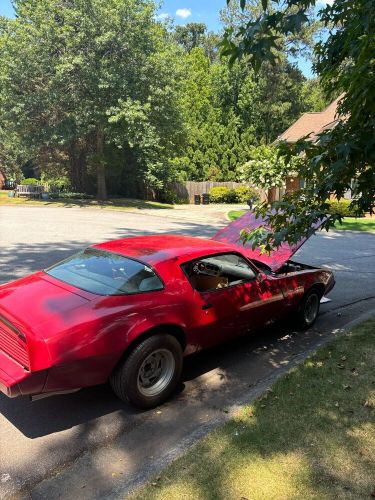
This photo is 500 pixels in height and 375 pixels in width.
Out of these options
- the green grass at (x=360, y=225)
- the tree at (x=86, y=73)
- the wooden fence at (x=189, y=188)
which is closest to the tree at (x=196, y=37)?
the wooden fence at (x=189, y=188)

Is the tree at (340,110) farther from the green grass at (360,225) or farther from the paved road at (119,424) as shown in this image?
the green grass at (360,225)

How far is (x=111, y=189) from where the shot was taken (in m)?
37.5

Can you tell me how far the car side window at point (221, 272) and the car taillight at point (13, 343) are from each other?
1946mm

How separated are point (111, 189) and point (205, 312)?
34.1 metres

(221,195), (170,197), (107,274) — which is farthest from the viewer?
(221,195)

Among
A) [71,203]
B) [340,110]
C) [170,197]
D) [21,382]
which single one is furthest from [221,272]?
[170,197]

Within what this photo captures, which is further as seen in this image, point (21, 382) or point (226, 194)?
point (226, 194)

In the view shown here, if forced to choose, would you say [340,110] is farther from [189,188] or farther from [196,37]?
[196,37]

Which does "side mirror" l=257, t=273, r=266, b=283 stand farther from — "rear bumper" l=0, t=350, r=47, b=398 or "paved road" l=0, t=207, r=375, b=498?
"rear bumper" l=0, t=350, r=47, b=398

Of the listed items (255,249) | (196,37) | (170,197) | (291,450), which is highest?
(196,37)

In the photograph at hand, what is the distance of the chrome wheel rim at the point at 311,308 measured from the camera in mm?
6185

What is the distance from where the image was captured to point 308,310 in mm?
6250

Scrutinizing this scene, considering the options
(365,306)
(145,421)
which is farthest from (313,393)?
(365,306)

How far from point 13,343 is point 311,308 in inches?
164
